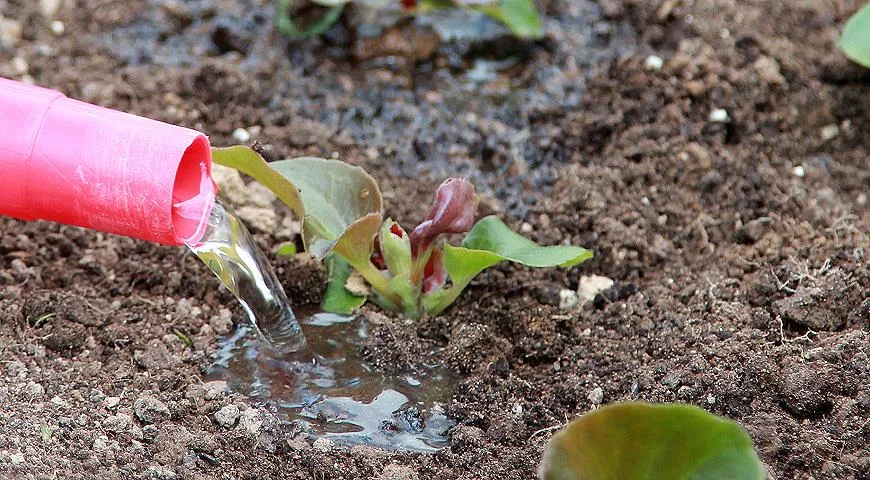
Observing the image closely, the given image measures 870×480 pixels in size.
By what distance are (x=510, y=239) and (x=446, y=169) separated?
528 millimetres

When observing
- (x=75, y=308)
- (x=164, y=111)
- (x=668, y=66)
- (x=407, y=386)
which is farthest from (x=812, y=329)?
(x=164, y=111)

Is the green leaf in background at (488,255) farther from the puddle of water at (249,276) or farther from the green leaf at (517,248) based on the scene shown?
the puddle of water at (249,276)

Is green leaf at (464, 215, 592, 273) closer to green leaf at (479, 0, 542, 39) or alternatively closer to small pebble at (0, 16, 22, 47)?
green leaf at (479, 0, 542, 39)

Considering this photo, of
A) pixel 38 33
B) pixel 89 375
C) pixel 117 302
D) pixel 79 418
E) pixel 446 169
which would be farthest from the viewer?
pixel 38 33

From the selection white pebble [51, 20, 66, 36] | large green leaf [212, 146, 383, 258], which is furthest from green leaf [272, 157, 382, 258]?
white pebble [51, 20, 66, 36]

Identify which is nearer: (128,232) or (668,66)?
(128,232)

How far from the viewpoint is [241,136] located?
7.50ft

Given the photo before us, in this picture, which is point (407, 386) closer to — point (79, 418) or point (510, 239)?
point (510, 239)

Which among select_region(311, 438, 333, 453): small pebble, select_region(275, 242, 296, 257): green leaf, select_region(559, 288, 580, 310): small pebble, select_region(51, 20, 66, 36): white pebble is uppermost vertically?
select_region(51, 20, 66, 36): white pebble

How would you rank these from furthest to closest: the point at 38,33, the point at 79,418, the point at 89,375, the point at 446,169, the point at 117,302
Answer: the point at 38,33 → the point at 446,169 → the point at 117,302 → the point at 89,375 → the point at 79,418

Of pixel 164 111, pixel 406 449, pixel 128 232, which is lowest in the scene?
pixel 406 449

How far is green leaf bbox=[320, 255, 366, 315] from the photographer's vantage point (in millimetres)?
1917

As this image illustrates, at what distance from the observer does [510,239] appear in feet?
5.92

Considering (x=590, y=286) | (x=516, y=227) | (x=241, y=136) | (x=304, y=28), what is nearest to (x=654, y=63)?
(x=516, y=227)
